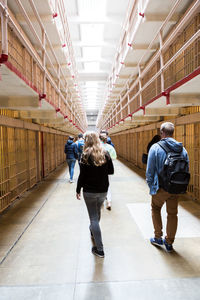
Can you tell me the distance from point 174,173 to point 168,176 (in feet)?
0.24

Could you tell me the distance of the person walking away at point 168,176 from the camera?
8.25ft

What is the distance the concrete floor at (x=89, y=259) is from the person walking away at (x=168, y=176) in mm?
424

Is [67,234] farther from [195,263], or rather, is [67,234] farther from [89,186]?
[195,263]

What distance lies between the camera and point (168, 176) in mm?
2531

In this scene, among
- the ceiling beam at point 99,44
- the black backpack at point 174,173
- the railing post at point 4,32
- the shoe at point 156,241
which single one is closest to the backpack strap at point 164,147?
the black backpack at point 174,173

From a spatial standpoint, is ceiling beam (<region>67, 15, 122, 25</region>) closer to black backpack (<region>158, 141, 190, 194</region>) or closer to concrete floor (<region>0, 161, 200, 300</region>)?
concrete floor (<region>0, 161, 200, 300</region>)

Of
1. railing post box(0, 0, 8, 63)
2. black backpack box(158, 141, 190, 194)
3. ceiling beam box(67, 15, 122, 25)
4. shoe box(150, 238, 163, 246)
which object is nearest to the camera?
railing post box(0, 0, 8, 63)

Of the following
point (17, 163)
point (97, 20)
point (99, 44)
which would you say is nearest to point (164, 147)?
point (17, 163)

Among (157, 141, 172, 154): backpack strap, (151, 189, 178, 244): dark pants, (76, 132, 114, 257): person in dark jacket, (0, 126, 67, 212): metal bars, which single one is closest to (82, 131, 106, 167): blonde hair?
(76, 132, 114, 257): person in dark jacket

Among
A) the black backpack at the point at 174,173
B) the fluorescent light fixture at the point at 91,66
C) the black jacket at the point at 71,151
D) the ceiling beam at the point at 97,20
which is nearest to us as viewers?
the black backpack at the point at 174,173

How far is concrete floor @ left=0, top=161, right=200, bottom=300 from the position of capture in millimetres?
2064

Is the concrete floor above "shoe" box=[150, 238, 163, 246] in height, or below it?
below

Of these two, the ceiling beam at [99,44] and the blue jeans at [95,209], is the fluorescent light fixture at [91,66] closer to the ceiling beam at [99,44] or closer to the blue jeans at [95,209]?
the ceiling beam at [99,44]

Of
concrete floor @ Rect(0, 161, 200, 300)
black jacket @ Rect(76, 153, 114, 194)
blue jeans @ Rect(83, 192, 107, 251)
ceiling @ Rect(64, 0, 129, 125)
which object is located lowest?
concrete floor @ Rect(0, 161, 200, 300)
